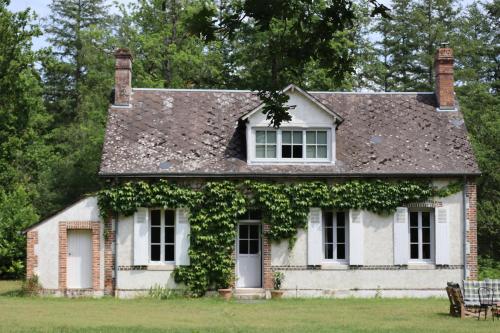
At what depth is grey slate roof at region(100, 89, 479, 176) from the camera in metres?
25.0

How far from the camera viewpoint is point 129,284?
24609 millimetres

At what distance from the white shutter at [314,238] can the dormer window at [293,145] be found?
166 centimetres

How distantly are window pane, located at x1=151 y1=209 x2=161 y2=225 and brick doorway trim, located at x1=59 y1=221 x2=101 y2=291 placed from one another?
159 centimetres

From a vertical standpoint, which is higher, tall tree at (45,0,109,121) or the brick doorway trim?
tall tree at (45,0,109,121)

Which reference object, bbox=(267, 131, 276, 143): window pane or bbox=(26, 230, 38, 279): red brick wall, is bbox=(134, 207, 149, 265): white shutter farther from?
bbox=(267, 131, 276, 143): window pane

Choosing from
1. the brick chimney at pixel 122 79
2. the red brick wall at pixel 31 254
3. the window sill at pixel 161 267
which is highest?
the brick chimney at pixel 122 79

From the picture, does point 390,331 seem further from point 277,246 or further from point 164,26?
point 164,26

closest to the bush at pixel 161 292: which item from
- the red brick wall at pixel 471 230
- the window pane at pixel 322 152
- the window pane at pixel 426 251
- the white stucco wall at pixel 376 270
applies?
the white stucco wall at pixel 376 270

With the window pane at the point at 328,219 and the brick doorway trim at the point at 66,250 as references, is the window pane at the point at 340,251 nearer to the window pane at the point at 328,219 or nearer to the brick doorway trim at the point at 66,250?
the window pane at the point at 328,219

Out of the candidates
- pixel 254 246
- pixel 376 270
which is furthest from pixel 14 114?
pixel 376 270

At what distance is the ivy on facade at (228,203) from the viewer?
968 inches

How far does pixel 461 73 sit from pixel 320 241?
2126cm

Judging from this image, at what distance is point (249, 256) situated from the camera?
998 inches

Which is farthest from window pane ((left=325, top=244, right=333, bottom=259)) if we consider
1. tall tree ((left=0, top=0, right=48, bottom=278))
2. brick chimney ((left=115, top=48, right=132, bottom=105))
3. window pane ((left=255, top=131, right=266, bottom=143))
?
tall tree ((left=0, top=0, right=48, bottom=278))
